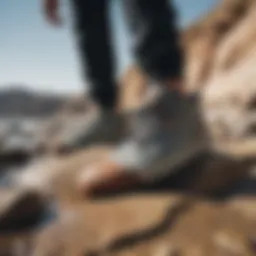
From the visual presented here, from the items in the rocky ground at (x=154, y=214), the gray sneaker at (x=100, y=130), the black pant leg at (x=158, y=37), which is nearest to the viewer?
the rocky ground at (x=154, y=214)

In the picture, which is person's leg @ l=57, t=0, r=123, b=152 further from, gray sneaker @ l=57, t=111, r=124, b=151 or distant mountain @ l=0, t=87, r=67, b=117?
distant mountain @ l=0, t=87, r=67, b=117

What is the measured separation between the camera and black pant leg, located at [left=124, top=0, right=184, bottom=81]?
1059mm

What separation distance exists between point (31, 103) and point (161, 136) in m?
13.3

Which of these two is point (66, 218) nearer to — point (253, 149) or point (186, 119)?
point (186, 119)

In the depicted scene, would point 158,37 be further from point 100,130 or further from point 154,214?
point 100,130

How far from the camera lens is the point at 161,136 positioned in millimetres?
1074

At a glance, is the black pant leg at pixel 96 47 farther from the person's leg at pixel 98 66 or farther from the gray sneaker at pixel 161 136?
the gray sneaker at pixel 161 136

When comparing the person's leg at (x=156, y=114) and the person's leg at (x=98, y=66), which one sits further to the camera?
the person's leg at (x=98, y=66)

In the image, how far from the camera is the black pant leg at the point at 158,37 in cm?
106

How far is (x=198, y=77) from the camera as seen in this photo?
6699mm

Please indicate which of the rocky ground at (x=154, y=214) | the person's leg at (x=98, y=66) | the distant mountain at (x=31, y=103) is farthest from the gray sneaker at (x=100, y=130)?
the distant mountain at (x=31, y=103)

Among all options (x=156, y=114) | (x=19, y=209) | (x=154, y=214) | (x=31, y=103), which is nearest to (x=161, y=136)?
(x=156, y=114)

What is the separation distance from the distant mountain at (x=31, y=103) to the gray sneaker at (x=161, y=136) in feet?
31.9

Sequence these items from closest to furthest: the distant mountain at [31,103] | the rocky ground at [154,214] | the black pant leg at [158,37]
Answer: the rocky ground at [154,214]
the black pant leg at [158,37]
the distant mountain at [31,103]
